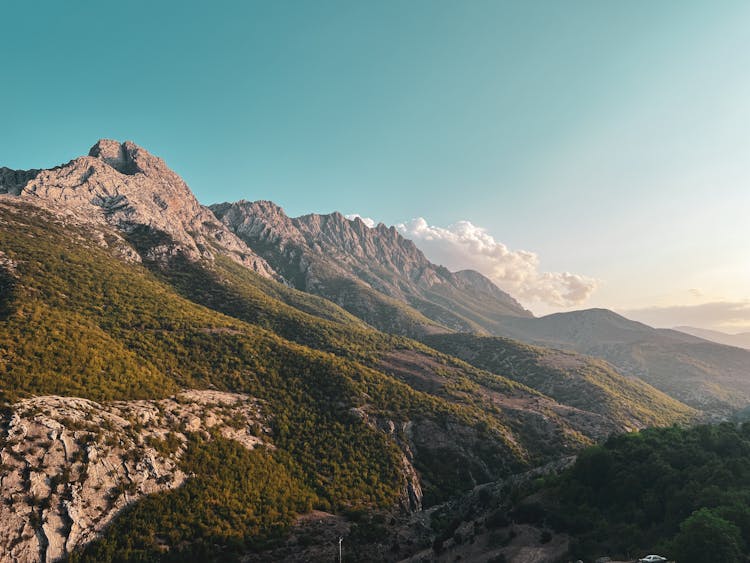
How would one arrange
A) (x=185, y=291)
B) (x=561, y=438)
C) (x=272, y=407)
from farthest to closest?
(x=185, y=291), (x=561, y=438), (x=272, y=407)

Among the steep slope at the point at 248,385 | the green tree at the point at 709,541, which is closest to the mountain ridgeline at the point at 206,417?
the steep slope at the point at 248,385

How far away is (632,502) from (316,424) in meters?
59.1

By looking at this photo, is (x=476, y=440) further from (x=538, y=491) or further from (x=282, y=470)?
(x=282, y=470)

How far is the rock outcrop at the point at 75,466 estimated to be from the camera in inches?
1556

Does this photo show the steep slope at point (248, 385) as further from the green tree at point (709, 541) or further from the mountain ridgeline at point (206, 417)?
the green tree at point (709, 541)

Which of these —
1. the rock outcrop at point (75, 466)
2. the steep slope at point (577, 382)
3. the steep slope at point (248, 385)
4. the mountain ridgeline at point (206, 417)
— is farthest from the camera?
the steep slope at point (577, 382)

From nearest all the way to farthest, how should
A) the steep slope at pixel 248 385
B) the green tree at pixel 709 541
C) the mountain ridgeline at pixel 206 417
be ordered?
the green tree at pixel 709 541, the mountain ridgeline at pixel 206 417, the steep slope at pixel 248 385

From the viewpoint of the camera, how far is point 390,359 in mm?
139750

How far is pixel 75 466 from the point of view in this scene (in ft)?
151

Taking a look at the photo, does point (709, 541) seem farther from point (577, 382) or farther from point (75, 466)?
point (577, 382)

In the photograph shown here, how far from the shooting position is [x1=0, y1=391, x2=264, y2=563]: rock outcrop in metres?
39.5

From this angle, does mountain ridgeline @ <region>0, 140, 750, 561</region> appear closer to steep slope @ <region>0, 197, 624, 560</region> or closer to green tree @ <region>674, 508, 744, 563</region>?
steep slope @ <region>0, 197, 624, 560</region>

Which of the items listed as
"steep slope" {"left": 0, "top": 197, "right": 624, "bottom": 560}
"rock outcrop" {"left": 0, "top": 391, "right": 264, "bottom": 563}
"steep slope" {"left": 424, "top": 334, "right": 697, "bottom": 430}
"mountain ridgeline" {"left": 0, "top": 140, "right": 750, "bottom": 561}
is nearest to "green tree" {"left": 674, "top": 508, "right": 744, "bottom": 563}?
"mountain ridgeline" {"left": 0, "top": 140, "right": 750, "bottom": 561}

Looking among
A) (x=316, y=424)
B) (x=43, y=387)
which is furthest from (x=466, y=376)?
(x=43, y=387)
